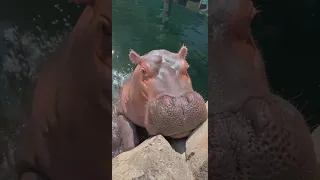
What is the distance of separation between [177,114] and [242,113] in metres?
0.32

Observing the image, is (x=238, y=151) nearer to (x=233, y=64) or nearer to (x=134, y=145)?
(x=233, y=64)

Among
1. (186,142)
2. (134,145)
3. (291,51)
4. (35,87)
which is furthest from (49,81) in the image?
(291,51)

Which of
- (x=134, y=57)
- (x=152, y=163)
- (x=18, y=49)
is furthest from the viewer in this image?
(x=134, y=57)

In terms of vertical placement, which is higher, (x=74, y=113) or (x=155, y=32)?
(x=155, y=32)

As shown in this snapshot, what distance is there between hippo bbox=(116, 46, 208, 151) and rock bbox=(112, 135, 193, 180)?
7 centimetres

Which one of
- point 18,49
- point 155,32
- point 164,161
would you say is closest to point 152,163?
point 164,161

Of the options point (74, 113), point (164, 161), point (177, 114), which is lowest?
point (164, 161)

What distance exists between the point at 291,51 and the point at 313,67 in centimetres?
10

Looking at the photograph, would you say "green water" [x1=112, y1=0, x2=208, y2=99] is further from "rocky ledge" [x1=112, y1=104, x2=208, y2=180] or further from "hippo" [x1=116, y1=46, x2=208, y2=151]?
"rocky ledge" [x1=112, y1=104, x2=208, y2=180]

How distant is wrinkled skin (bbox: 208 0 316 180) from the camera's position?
1.53 metres

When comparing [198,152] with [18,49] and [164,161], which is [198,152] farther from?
[18,49]

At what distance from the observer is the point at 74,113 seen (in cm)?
153

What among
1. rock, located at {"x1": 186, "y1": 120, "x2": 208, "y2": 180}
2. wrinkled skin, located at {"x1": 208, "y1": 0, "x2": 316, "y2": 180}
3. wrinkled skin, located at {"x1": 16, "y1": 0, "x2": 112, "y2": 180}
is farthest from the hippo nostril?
wrinkled skin, located at {"x1": 16, "y1": 0, "x2": 112, "y2": 180}

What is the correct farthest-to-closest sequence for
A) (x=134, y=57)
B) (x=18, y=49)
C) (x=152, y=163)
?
(x=134, y=57), (x=152, y=163), (x=18, y=49)
